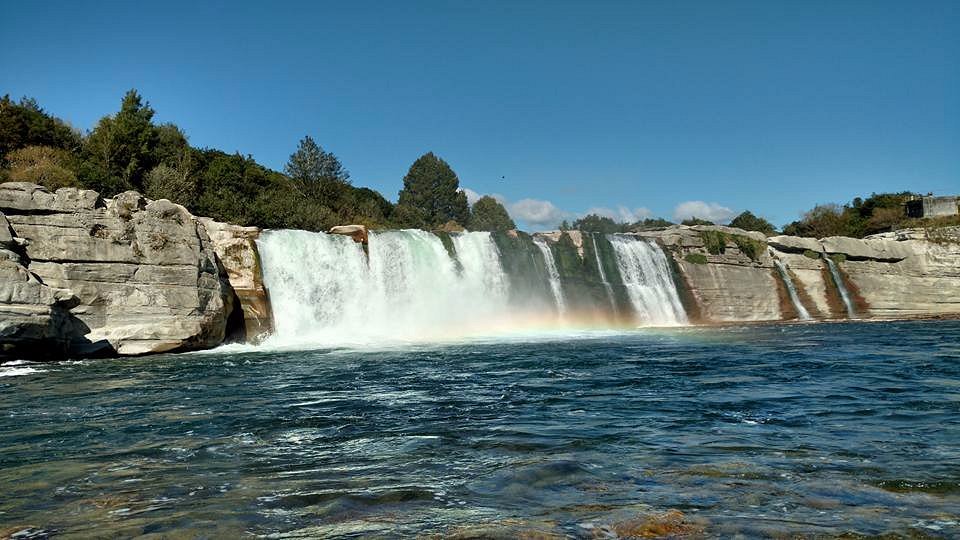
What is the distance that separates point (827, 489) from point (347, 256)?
23137 mm

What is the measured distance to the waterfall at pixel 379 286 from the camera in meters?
25.1

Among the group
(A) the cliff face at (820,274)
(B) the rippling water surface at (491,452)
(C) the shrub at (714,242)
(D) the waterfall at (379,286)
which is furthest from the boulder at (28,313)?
(C) the shrub at (714,242)

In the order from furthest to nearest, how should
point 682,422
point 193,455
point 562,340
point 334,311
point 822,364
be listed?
point 334,311, point 562,340, point 822,364, point 682,422, point 193,455

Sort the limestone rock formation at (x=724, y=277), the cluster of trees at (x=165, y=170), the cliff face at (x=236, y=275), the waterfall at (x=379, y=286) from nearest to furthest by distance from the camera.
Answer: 1. the cliff face at (x=236, y=275)
2. the waterfall at (x=379, y=286)
3. the cluster of trees at (x=165, y=170)
4. the limestone rock formation at (x=724, y=277)

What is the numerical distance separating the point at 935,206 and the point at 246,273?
50.5 metres

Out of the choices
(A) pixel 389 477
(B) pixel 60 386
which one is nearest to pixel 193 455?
(A) pixel 389 477

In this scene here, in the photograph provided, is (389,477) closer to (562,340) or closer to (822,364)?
(822,364)

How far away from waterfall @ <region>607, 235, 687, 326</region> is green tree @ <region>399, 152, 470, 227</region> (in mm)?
52680

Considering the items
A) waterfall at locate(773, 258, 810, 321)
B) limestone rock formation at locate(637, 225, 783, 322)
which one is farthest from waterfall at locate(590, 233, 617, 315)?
waterfall at locate(773, 258, 810, 321)

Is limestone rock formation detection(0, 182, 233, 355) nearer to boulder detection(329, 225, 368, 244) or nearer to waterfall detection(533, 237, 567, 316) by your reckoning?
boulder detection(329, 225, 368, 244)

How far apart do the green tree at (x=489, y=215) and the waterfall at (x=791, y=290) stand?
56161mm

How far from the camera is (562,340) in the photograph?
909 inches

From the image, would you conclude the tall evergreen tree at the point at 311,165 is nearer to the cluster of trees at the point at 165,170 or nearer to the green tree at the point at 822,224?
the cluster of trees at the point at 165,170

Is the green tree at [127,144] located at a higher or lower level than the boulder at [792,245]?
higher
